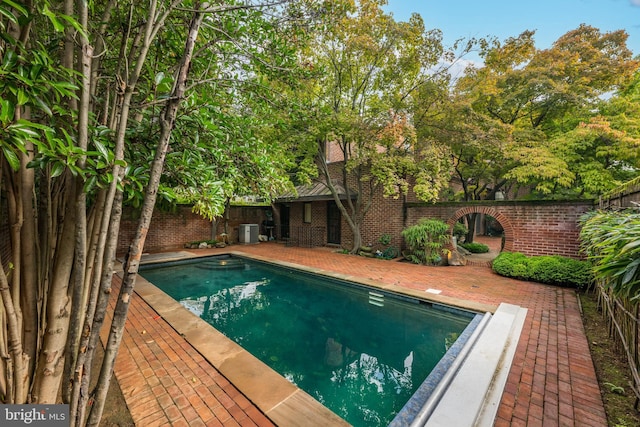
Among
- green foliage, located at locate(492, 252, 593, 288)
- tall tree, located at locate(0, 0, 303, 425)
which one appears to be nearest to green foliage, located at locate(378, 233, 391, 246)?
green foliage, located at locate(492, 252, 593, 288)

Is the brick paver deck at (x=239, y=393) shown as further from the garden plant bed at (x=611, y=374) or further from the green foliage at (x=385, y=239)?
the green foliage at (x=385, y=239)

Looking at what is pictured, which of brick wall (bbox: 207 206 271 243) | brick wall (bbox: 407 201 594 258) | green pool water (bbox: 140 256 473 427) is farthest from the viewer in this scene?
brick wall (bbox: 207 206 271 243)

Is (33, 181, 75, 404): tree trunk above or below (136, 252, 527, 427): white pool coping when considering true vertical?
above

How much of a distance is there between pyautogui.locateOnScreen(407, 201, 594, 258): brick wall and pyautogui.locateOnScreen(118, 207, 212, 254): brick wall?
38.1ft

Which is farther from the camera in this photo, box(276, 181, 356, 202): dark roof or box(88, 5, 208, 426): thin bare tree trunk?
box(276, 181, 356, 202): dark roof

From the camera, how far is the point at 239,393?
8.12 ft

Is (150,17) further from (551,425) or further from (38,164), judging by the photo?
(551,425)

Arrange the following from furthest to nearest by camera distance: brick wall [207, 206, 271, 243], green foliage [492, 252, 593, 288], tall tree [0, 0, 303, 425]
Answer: brick wall [207, 206, 271, 243] < green foliage [492, 252, 593, 288] < tall tree [0, 0, 303, 425]

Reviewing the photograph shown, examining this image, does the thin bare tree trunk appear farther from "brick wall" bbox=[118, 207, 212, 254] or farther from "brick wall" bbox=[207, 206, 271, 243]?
"brick wall" bbox=[207, 206, 271, 243]

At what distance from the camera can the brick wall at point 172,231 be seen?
10.8 metres

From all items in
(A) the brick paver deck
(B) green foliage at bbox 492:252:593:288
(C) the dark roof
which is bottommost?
(A) the brick paver deck

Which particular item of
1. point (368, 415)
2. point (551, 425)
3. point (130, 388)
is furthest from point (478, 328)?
point (130, 388)

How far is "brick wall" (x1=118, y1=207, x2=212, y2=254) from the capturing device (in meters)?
10.8

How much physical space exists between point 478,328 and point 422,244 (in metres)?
4.90
